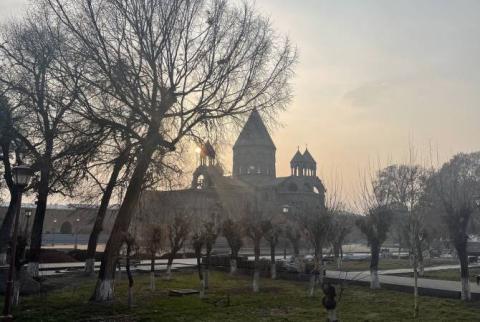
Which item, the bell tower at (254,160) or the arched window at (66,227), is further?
the bell tower at (254,160)

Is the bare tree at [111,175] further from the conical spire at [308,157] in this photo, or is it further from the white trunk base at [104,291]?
the conical spire at [308,157]

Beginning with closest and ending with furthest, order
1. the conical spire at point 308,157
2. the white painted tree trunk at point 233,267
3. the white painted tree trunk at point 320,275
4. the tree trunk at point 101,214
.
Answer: the white painted tree trunk at point 320,275 < the tree trunk at point 101,214 < the white painted tree trunk at point 233,267 < the conical spire at point 308,157

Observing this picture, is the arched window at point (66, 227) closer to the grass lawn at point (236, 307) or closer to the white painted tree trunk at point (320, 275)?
the grass lawn at point (236, 307)

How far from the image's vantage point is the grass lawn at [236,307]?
12.2 metres

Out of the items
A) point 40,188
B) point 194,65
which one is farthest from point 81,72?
point 40,188

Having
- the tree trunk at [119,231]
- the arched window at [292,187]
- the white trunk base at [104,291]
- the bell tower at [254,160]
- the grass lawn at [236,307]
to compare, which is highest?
the bell tower at [254,160]

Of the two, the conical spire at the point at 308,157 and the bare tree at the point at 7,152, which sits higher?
the conical spire at the point at 308,157

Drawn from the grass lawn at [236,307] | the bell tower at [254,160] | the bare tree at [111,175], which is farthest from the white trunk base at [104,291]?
the bell tower at [254,160]

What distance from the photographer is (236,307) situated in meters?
14.0

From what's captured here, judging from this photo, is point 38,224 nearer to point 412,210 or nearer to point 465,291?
point 412,210

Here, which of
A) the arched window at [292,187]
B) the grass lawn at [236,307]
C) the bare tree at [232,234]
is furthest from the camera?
the arched window at [292,187]

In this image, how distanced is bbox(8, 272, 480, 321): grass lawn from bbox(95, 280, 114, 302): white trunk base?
359 mm

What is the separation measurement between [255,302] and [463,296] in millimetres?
7613

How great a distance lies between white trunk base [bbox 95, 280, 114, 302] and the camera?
14.1m
